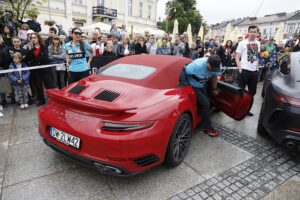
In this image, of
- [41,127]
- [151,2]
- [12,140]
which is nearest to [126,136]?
[41,127]

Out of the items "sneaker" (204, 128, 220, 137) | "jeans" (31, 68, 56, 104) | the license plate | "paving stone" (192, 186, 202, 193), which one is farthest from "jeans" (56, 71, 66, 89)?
"paving stone" (192, 186, 202, 193)

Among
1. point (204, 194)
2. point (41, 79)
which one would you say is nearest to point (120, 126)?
point (204, 194)

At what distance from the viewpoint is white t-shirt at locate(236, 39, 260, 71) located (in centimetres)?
496

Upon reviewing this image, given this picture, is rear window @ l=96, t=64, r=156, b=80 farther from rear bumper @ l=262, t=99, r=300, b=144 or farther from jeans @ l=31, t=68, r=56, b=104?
jeans @ l=31, t=68, r=56, b=104

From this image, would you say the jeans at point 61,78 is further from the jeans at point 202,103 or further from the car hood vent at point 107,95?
the jeans at point 202,103

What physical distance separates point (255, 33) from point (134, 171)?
3947 millimetres

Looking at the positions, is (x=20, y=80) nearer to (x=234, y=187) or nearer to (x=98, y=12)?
(x=234, y=187)

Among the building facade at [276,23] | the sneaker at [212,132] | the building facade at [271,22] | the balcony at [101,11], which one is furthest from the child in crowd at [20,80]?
the building facade at [271,22]

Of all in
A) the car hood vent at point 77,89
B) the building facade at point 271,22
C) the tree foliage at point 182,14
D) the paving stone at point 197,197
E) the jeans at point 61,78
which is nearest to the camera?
the paving stone at point 197,197

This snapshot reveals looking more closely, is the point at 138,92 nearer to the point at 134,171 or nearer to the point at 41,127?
the point at 134,171

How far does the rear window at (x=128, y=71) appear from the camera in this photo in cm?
323

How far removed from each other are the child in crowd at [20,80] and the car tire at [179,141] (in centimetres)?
381

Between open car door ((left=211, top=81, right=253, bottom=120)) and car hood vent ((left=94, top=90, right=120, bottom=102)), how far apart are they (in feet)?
7.58

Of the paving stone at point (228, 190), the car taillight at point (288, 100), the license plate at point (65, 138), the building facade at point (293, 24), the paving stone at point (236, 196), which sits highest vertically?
the building facade at point (293, 24)
